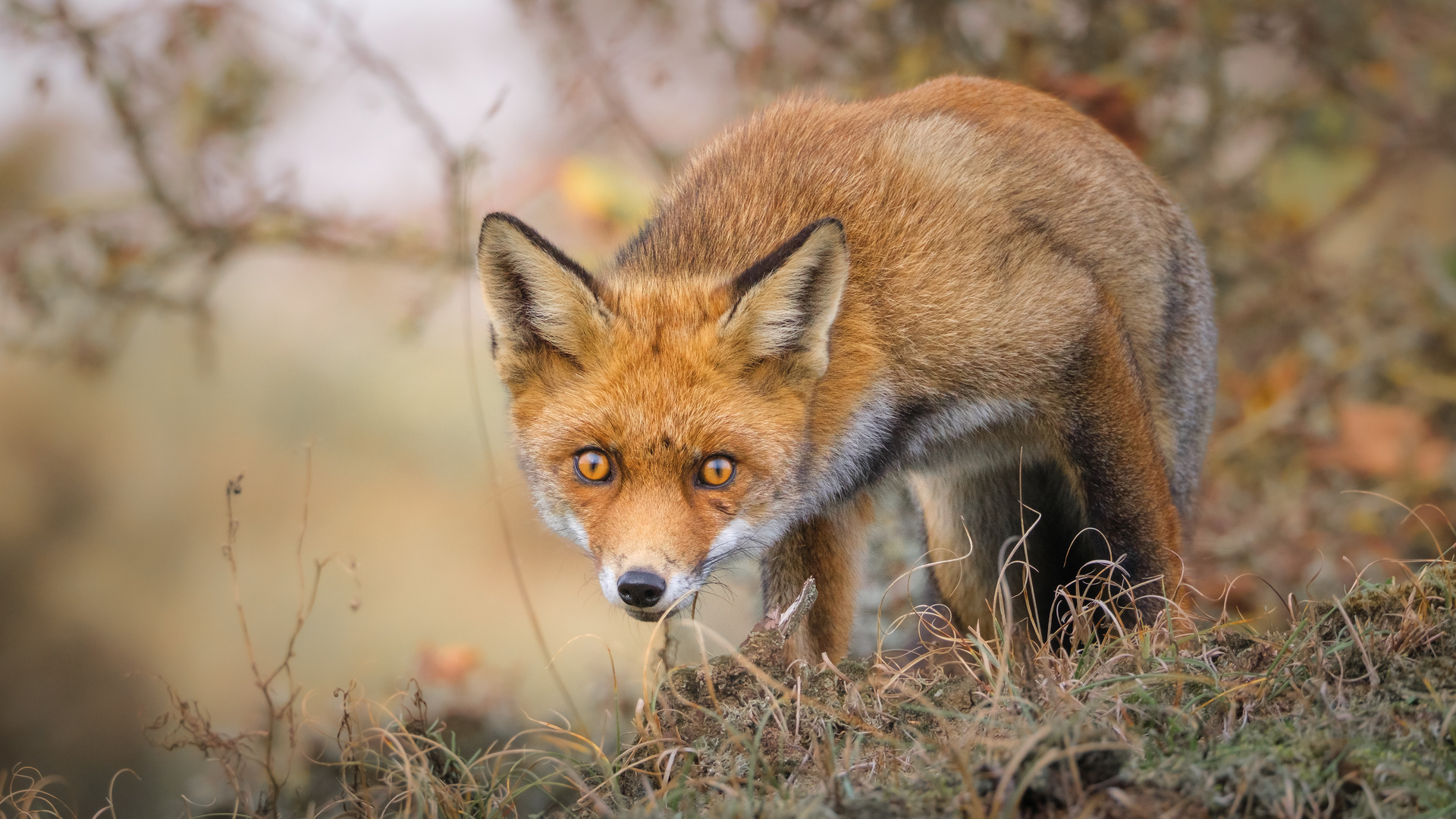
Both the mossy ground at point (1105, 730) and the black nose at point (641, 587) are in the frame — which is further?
the black nose at point (641, 587)

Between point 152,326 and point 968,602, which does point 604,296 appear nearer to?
point 968,602

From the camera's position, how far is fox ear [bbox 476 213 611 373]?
10.1 feet

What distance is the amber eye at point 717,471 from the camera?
3033 millimetres

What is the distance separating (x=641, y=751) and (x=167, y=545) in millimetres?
6319

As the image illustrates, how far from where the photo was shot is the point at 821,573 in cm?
389

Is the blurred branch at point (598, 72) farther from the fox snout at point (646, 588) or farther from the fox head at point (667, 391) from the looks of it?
the fox snout at point (646, 588)

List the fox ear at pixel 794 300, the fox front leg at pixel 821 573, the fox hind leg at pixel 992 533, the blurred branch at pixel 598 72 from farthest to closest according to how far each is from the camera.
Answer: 1. the blurred branch at pixel 598 72
2. the fox hind leg at pixel 992 533
3. the fox front leg at pixel 821 573
4. the fox ear at pixel 794 300

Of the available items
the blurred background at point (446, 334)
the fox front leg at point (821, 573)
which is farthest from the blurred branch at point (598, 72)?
the fox front leg at point (821, 573)

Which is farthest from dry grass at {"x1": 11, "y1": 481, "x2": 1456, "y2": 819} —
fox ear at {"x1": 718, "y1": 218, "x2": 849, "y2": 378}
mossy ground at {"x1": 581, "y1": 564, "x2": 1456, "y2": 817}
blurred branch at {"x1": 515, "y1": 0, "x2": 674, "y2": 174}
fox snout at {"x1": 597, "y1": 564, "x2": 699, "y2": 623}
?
blurred branch at {"x1": 515, "y1": 0, "x2": 674, "y2": 174}

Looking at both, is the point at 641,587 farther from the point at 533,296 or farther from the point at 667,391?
the point at 533,296

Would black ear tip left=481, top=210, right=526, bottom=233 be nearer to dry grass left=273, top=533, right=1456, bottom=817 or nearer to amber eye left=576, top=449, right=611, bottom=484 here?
amber eye left=576, top=449, right=611, bottom=484

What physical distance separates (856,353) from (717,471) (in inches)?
24.4

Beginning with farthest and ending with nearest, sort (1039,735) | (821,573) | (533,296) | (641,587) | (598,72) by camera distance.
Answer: (598,72) → (821,573) → (533,296) → (641,587) → (1039,735)

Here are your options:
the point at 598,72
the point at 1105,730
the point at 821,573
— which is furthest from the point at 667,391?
the point at 598,72
